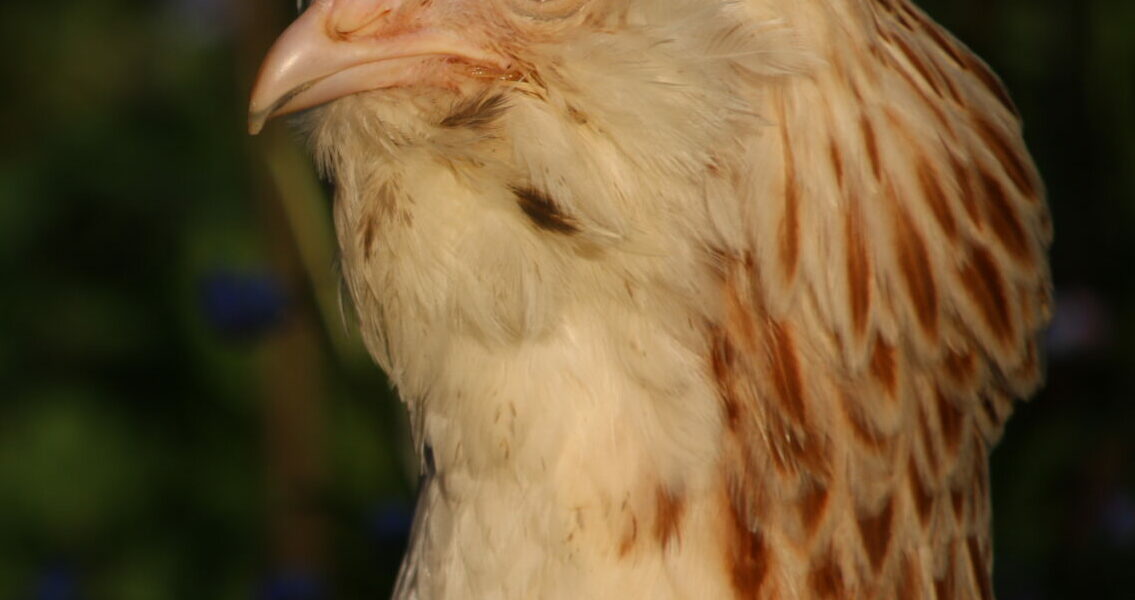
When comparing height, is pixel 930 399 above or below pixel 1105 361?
above

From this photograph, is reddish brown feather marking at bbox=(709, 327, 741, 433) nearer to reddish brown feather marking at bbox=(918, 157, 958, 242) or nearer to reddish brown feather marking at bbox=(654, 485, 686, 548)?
Result: reddish brown feather marking at bbox=(654, 485, 686, 548)

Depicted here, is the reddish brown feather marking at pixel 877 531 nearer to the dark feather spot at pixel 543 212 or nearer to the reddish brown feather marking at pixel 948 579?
the reddish brown feather marking at pixel 948 579

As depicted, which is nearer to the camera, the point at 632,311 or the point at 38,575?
the point at 632,311

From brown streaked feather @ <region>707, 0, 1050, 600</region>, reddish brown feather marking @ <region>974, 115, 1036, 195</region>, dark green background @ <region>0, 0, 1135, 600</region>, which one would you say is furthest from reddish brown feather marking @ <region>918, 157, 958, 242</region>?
dark green background @ <region>0, 0, 1135, 600</region>

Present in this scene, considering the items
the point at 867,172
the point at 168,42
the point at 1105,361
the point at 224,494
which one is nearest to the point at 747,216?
the point at 867,172

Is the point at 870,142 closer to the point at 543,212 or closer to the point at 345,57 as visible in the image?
the point at 543,212

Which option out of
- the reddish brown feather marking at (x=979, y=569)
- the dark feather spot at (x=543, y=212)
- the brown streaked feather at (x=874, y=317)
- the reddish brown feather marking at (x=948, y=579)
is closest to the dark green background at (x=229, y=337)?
the reddish brown feather marking at (x=979, y=569)

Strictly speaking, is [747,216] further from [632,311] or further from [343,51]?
[343,51]

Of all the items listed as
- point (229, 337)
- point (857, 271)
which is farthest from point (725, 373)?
point (229, 337)
